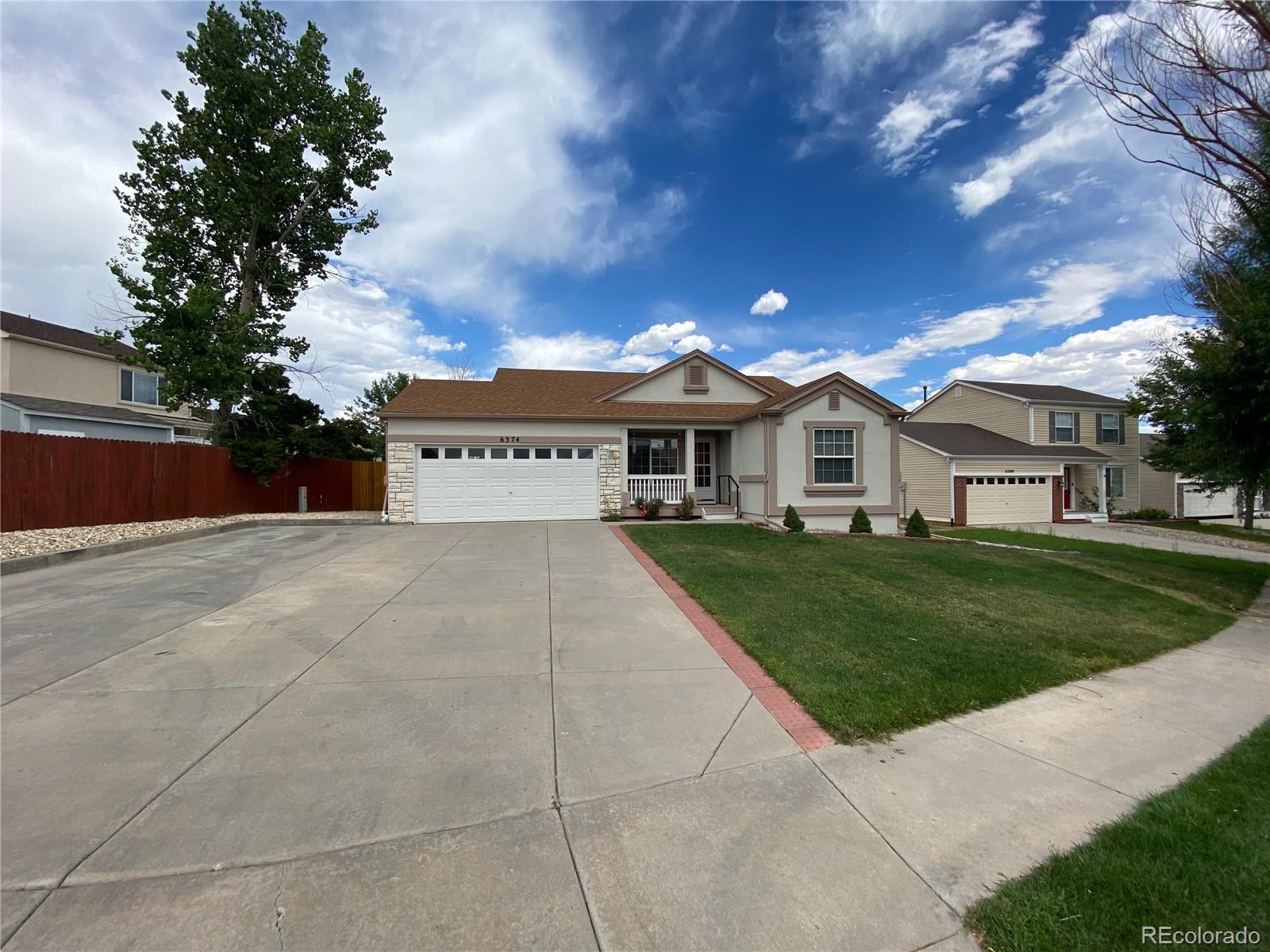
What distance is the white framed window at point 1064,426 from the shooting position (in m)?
25.0

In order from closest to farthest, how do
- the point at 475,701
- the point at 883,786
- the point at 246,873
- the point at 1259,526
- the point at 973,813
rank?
the point at 246,873
the point at 973,813
the point at 883,786
the point at 475,701
the point at 1259,526

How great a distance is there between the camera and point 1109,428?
84.9ft

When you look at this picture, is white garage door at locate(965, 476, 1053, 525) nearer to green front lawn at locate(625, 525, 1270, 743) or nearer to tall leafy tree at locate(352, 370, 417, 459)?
green front lawn at locate(625, 525, 1270, 743)

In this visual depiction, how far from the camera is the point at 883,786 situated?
295cm

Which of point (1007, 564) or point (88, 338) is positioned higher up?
point (88, 338)

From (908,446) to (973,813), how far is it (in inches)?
910

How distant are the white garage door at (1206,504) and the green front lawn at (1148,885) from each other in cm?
3412

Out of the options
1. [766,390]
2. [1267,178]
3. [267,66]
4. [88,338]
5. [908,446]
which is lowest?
[908,446]

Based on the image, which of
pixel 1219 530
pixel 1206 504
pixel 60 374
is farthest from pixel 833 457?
pixel 60 374

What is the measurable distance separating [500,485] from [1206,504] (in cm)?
3530

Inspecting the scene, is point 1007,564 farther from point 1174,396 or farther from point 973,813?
point 973,813

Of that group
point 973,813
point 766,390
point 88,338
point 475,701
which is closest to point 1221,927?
point 973,813

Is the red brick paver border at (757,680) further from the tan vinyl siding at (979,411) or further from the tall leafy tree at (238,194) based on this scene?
the tan vinyl siding at (979,411)

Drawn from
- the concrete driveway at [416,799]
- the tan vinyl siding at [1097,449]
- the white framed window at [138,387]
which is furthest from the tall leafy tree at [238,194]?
the tan vinyl siding at [1097,449]
